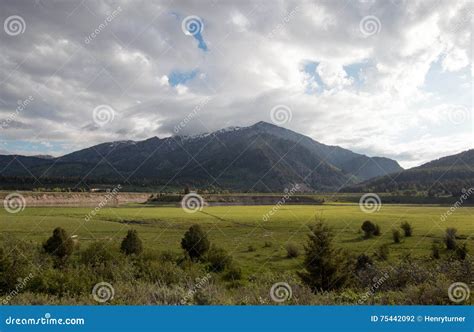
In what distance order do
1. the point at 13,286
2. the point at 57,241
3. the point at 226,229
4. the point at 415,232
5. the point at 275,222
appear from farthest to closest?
the point at 275,222
the point at 226,229
the point at 415,232
the point at 57,241
the point at 13,286

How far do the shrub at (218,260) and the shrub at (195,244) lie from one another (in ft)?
6.01

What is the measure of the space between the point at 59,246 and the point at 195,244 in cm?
1345

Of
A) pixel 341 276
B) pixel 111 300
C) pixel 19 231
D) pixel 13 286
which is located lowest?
pixel 19 231

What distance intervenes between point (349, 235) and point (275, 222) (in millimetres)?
19517

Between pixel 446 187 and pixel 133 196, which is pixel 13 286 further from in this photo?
pixel 446 187

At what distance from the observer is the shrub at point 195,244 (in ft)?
126

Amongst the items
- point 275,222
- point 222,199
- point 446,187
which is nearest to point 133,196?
point 222,199

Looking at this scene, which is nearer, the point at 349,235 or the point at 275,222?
the point at 349,235

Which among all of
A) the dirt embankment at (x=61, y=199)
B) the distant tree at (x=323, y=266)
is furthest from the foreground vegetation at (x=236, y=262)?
the dirt embankment at (x=61, y=199)

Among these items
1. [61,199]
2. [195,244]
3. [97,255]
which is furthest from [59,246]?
[61,199]

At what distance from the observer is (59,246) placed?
35.8 meters

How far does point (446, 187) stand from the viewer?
164m

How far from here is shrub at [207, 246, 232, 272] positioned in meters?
34.0

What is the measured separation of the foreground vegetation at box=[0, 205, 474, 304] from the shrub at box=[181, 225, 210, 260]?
0.38 ft
